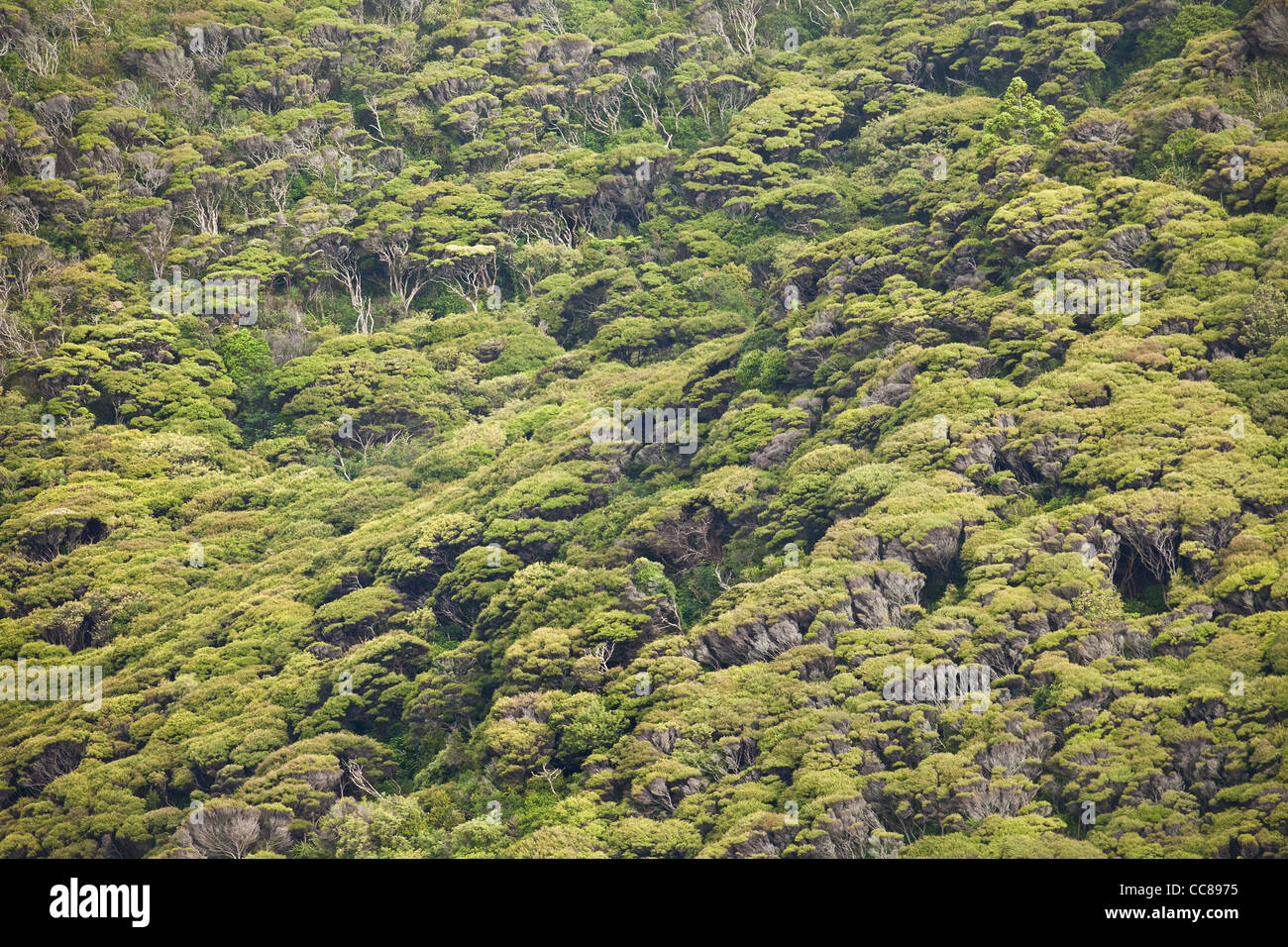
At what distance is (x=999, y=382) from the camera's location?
163 ft

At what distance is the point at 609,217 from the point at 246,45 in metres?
32.8

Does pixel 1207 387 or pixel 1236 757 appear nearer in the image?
pixel 1236 757

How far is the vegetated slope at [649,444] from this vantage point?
38.2 meters

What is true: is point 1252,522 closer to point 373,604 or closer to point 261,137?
point 373,604

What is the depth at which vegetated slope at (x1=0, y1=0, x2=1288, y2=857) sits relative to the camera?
125 ft

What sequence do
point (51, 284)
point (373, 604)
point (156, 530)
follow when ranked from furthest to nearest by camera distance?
point (51, 284)
point (156, 530)
point (373, 604)

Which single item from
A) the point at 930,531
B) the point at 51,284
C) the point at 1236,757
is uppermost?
the point at 51,284

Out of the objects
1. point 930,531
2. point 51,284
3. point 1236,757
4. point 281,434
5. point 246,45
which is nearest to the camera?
point 1236,757

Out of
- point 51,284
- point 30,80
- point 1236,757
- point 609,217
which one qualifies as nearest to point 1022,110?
point 609,217

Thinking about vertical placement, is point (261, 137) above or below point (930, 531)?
above

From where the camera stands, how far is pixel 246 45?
97938mm

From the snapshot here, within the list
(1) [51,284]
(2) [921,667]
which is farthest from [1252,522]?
(1) [51,284]

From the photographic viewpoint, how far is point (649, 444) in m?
58.2

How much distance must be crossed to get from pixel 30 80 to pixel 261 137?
16.0 metres
